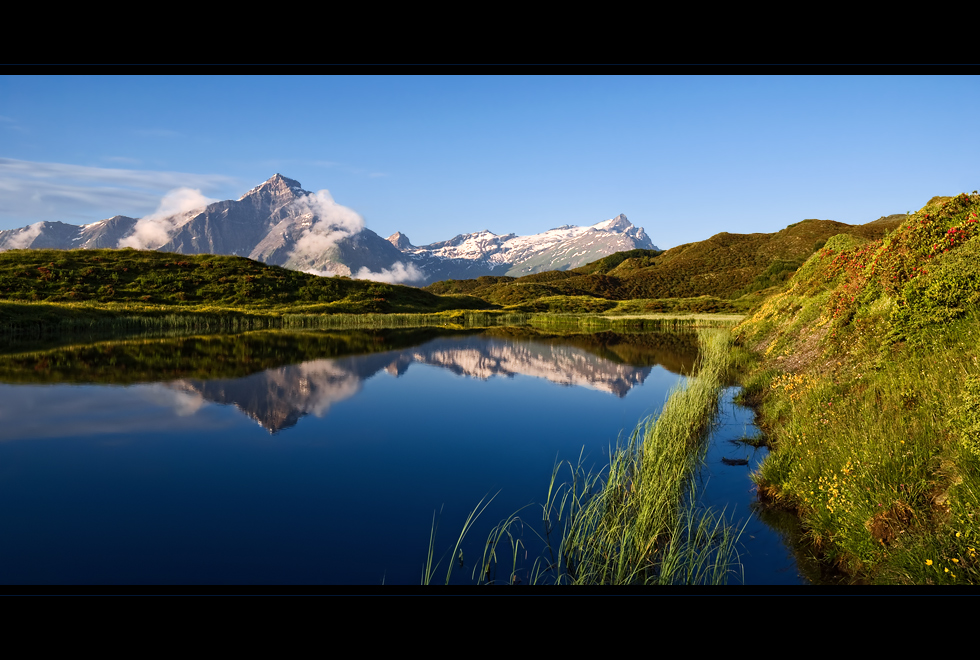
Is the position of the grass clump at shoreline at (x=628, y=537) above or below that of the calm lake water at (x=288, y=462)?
above

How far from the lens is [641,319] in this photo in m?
79.1

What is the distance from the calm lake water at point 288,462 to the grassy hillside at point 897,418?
106 centimetres

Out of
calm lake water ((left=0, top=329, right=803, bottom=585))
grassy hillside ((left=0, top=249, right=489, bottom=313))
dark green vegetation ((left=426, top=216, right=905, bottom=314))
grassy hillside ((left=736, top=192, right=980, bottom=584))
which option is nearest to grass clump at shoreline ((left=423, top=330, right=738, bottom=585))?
calm lake water ((left=0, top=329, right=803, bottom=585))

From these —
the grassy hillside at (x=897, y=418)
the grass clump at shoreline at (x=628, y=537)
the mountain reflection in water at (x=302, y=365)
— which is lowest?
the mountain reflection in water at (x=302, y=365)

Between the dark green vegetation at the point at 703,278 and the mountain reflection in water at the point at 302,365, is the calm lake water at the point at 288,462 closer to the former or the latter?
the mountain reflection in water at the point at 302,365

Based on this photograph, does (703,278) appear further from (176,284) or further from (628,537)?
(628,537)

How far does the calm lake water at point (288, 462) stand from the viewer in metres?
7.50

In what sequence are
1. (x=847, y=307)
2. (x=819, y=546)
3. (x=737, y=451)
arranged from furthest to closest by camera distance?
(x=847, y=307)
(x=737, y=451)
(x=819, y=546)

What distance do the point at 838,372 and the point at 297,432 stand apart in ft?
47.7

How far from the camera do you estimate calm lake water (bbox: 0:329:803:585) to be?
7504mm

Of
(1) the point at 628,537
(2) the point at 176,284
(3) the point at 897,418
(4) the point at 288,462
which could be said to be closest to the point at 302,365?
(4) the point at 288,462

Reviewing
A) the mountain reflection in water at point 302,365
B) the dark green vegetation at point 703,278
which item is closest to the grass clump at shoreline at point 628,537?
the mountain reflection in water at point 302,365
